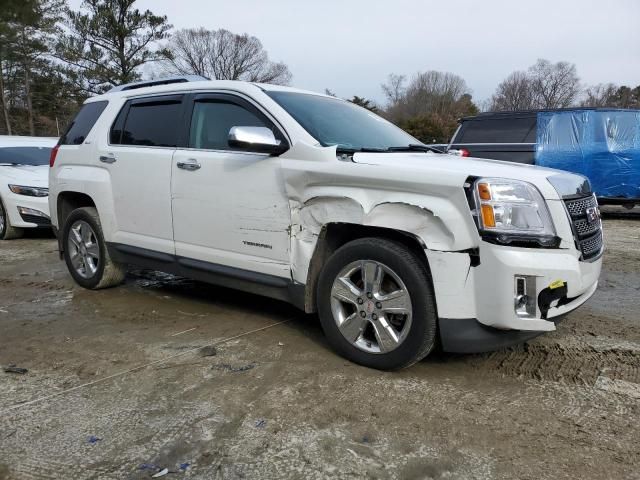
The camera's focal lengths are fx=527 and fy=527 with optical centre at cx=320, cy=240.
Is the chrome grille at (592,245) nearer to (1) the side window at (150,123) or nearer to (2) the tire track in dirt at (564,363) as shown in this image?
(2) the tire track in dirt at (564,363)

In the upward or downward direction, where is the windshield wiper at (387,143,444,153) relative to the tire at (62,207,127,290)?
upward

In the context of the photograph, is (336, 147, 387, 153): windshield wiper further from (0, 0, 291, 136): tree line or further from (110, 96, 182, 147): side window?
(0, 0, 291, 136): tree line

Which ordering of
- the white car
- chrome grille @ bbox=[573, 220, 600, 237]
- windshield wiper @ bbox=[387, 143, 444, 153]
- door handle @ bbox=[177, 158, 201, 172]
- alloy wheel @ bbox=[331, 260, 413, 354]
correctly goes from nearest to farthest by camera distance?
chrome grille @ bbox=[573, 220, 600, 237] < alloy wheel @ bbox=[331, 260, 413, 354] < windshield wiper @ bbox=[387, 143, 444, 153] < door handle @ bbox=[177, 158, 201, 172] < the white car

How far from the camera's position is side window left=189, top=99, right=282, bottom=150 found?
3.85 m

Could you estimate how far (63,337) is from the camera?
12.7 feet

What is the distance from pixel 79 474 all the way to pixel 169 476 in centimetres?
39

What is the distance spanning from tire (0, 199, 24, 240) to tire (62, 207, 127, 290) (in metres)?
3.80

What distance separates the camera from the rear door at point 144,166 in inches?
166

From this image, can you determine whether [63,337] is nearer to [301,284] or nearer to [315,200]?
[301,284]

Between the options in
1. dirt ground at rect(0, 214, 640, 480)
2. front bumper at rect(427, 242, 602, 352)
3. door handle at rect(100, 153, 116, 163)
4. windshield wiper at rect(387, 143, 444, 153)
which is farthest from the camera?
door handle at rect(100, 153, 116, 163)

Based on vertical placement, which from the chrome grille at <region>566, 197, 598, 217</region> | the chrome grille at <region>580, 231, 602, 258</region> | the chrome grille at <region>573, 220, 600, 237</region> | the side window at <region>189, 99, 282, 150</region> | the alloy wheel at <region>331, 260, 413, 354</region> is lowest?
the alloy wheel at <region>331, 260, 413, 354</region>

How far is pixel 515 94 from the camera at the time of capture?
6538 centimetres

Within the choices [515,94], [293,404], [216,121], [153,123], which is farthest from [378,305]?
[515,94]

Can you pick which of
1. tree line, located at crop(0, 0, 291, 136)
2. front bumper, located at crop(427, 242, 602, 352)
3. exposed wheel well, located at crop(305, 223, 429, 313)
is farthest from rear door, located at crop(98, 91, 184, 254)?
tree line, located at crop(0, 0, 291, 136)
